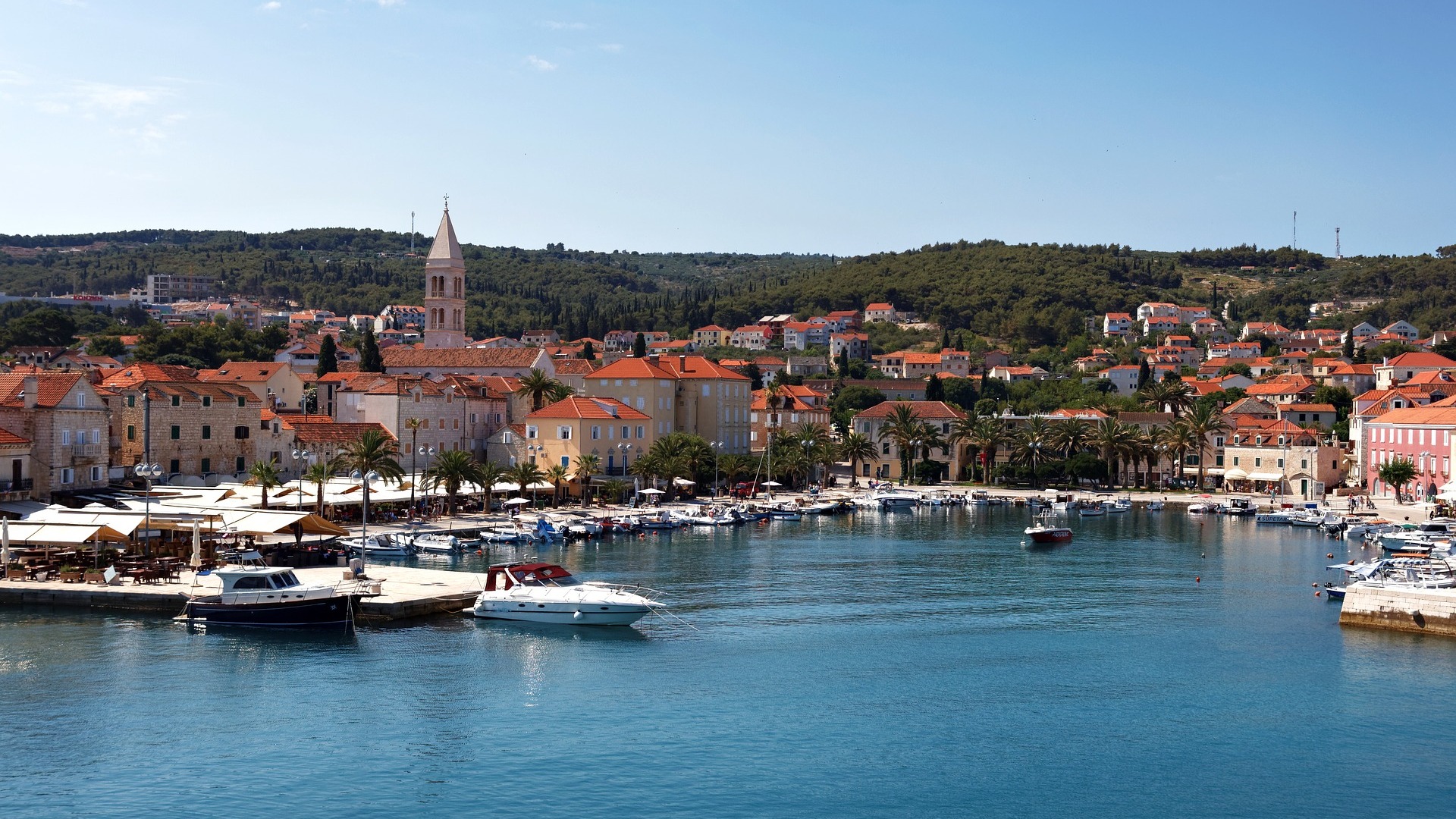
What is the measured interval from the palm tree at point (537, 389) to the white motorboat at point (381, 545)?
30.4 m

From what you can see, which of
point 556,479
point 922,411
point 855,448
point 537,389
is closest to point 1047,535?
point 556,479

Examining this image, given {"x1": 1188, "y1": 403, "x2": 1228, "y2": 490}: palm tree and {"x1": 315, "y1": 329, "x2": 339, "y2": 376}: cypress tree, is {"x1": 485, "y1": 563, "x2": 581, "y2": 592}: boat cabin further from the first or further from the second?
{"x1": 315, "y1": 329, "x2": 339, "y2": 376}: cypress tree

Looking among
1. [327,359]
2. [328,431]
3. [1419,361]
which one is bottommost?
[328,431]

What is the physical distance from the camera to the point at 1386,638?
3972 cm

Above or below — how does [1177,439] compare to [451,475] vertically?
above

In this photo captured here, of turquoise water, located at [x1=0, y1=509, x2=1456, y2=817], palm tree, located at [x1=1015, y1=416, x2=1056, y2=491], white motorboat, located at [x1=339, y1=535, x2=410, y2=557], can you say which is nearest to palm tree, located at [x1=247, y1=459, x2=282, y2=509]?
white motorboat, located at [x1=339, y1=535, x2=410, y2=557]

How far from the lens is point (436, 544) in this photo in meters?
56.1

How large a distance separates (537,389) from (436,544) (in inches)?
1234

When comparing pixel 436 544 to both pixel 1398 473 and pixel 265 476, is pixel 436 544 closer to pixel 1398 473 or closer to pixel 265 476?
pixel 265 476

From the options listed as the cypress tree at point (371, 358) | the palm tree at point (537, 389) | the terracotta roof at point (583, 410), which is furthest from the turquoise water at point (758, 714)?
the cypress tree at point (371, 358)

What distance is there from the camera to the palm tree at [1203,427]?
94.4 meters

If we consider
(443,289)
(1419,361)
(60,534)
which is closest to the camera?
(60,534)

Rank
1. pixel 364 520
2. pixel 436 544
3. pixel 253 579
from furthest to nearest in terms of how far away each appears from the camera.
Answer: pixel 436 544 < pixel 364 520 < pixel 253 579

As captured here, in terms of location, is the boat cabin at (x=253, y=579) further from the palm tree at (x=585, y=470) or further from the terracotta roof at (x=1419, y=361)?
the terracotta roof at (x=1419, y=361)
